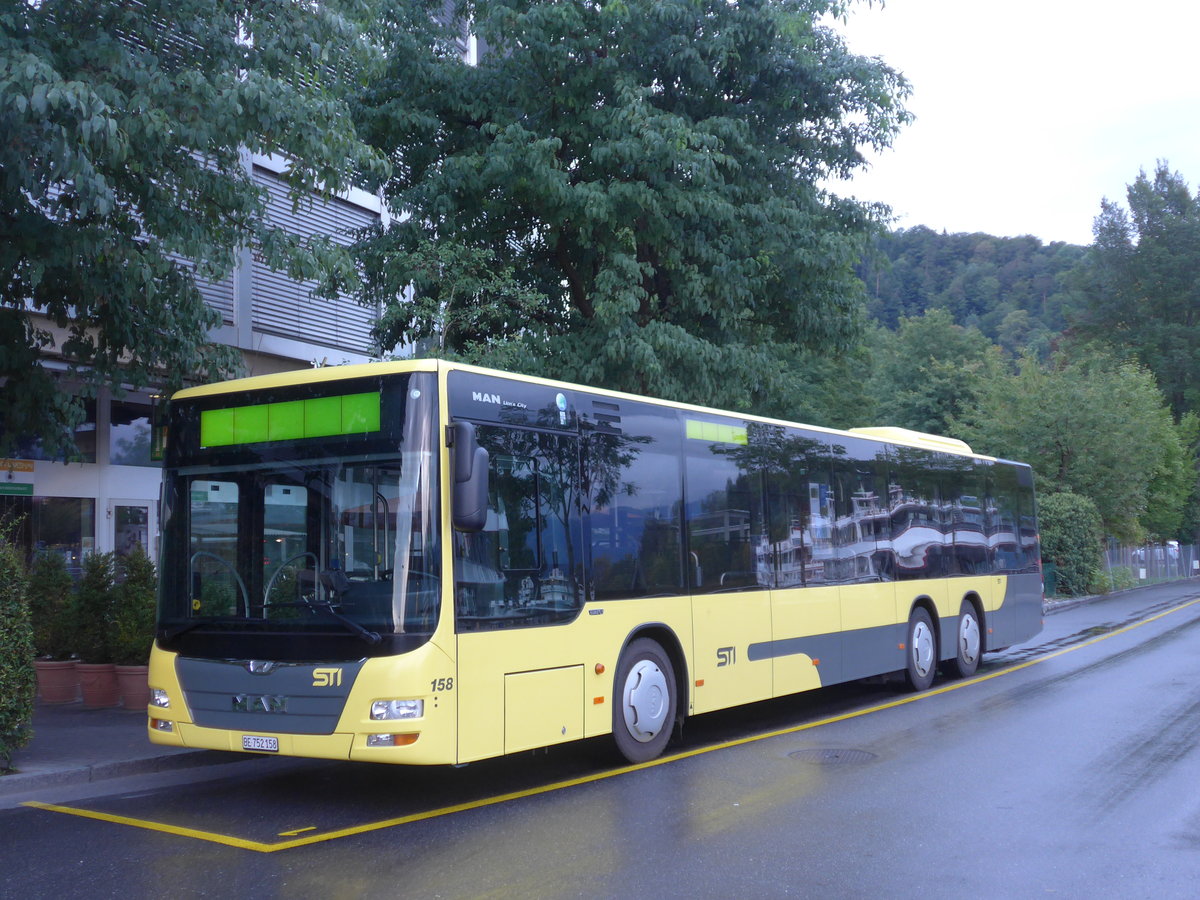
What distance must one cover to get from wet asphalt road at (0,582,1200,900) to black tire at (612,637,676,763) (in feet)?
0.90

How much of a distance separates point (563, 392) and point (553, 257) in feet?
30.8

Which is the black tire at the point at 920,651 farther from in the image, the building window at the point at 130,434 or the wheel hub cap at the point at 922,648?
the building window at the point at 130,434

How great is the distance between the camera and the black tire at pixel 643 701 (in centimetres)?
936

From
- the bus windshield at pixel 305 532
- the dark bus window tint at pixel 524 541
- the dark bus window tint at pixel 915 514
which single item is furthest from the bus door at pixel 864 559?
the bus windshield at pixel 305 532

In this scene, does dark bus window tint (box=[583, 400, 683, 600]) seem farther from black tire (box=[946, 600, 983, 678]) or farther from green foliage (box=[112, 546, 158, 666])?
black tire (box=[946, 600, 983, 678])

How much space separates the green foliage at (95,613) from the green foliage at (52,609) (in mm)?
137

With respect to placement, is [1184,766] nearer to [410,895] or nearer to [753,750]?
[753,750]

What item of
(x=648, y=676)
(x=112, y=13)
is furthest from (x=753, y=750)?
(x=112, y=13)

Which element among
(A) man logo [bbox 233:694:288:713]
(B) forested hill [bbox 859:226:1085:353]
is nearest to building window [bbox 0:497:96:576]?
(A) man logo [bbox 233:694:288:713]

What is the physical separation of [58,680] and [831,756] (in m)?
8.78

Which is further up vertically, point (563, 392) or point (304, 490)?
point (563, 392)

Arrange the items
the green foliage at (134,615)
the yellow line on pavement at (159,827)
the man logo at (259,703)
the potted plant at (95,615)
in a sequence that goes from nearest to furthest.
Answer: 1. the yellow line on pavement at (159,827)
2. the man logo at (259,703)
3. the green foliage at (134,615)
4. the potted plant at (95,615)

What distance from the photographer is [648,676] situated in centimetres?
964

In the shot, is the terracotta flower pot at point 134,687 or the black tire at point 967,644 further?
the black tire at point 967,644
